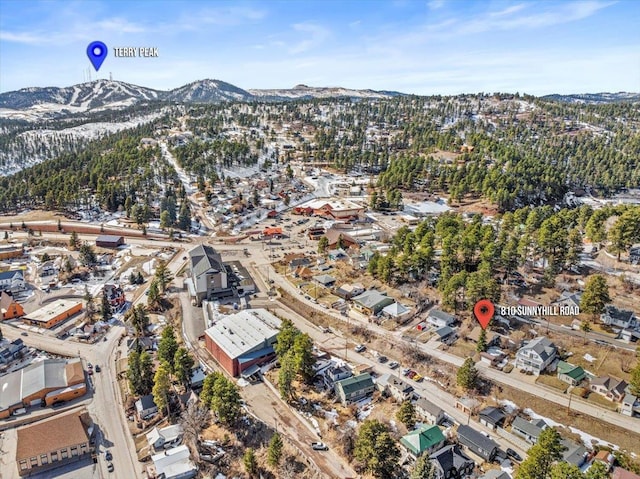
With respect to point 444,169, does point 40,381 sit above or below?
below

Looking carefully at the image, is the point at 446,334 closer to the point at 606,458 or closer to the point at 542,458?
the point at 606,458

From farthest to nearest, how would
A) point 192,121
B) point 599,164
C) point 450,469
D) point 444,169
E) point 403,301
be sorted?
point 192,121, point 599,164, point 444,169, point 403,301, point 450,469

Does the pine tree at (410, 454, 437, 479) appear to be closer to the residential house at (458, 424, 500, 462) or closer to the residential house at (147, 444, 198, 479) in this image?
the residential house at (458, 424, 500, 462)

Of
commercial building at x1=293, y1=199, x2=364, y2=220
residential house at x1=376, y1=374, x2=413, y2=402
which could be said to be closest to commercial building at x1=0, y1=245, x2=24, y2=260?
commercial building at x1=293, y1=199, x2=364, y2=220

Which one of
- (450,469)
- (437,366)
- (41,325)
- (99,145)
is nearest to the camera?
(450,469)

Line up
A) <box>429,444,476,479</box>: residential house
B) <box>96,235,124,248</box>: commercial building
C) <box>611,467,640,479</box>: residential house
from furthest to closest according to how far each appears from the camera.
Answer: <box>96,235,124,248</box>: commercial building, <box>429,444,476,479</box>: residential house, <box>611,467,640,479</box>: residential house

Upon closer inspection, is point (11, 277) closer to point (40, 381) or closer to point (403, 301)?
point (40, 381)

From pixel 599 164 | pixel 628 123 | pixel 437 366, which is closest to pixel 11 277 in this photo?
pixel 437 366
